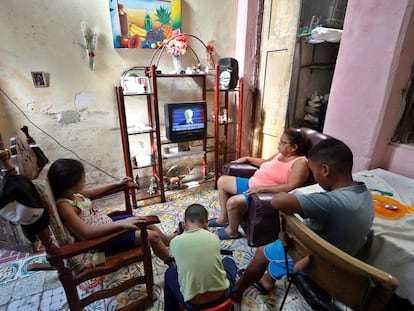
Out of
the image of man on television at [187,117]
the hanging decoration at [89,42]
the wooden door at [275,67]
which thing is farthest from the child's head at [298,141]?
the hanging decoration at [89,42]

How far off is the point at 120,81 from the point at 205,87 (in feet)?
3.17

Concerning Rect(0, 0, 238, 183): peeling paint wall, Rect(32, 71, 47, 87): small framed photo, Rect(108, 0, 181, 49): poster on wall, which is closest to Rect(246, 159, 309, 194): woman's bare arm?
Rect(0, 0, 238, 183): peeling paint wall

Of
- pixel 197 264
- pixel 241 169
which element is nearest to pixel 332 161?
pixel 197 264

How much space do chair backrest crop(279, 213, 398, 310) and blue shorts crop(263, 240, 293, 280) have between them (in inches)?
11.4

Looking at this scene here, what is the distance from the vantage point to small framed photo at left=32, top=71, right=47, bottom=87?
6.55 ft

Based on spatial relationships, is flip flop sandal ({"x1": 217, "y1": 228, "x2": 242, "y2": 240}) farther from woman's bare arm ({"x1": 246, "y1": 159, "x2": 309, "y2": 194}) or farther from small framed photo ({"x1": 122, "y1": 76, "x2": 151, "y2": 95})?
small framed photo ({"x1": 122, "y1": 76, "x2": 151, "y2": 95})

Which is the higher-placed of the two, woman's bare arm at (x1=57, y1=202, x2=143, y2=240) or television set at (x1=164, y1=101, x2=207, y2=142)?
television set at (x1=164, y1=101, x2=207, y2=142)

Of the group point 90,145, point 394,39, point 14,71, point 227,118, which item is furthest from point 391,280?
point 14,71

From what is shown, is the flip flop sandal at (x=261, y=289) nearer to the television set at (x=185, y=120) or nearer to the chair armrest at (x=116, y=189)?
the chair armrest at (x=116, y=189)

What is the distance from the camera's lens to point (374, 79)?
1.60 m

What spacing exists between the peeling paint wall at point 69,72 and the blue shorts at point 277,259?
1960 mm

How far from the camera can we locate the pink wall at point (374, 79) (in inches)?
57.8

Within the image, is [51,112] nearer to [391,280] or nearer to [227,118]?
[227,118]

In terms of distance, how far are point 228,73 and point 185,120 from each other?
72cm
